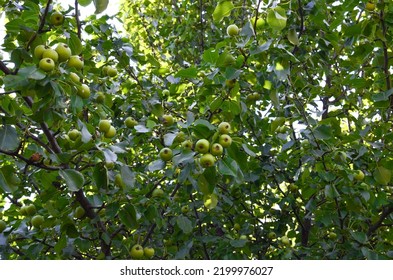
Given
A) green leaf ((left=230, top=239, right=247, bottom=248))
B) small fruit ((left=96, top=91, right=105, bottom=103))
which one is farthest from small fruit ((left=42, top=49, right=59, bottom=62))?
green leaf ((left=230, top=239, right=247, bottom=248))

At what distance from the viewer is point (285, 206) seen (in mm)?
3758

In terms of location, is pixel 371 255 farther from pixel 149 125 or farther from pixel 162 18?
pixel 162 18

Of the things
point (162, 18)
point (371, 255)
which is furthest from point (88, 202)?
point (162, 18)

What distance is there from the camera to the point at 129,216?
2404 millimetres

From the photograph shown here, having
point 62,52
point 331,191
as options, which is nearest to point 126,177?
point 62,52

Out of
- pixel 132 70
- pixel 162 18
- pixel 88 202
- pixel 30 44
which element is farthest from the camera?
pixel 162 18

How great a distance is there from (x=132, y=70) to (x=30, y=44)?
1440 mm

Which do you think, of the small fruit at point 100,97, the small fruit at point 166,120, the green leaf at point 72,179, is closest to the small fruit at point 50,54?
the green leaf at point 72,179

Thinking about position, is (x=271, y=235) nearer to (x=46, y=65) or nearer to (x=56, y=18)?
(x=56, y=18)

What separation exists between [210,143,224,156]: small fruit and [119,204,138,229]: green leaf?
55cm

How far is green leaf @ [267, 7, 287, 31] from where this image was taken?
2146 mm

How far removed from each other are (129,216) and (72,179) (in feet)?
1.47

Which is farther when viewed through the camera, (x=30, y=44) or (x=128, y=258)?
(x=128, y=258)

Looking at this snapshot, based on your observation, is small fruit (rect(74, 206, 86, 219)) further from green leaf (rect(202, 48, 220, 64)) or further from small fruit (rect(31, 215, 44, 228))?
green leaf (rect(202, 48, 220, 64))
